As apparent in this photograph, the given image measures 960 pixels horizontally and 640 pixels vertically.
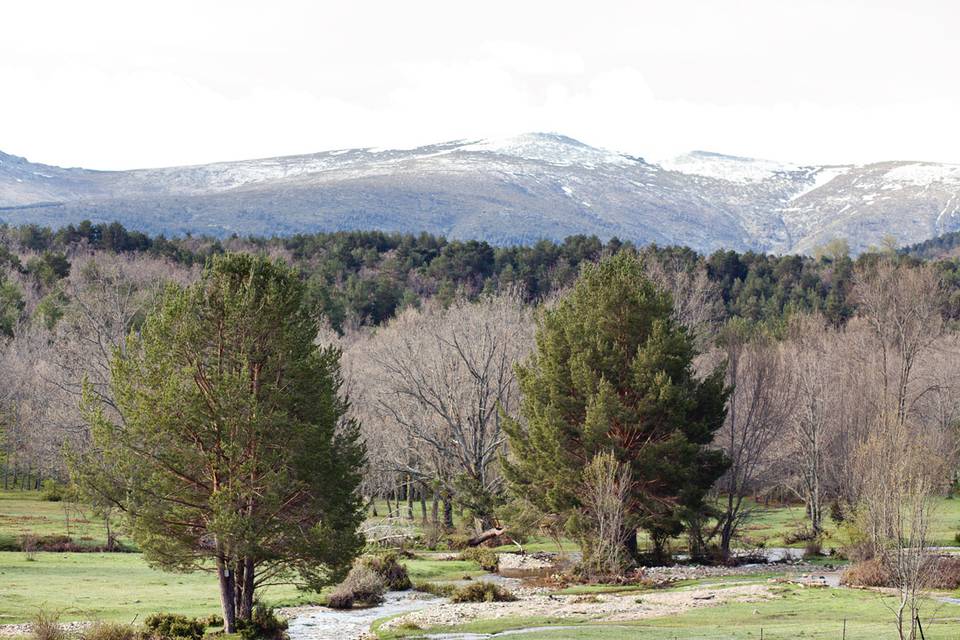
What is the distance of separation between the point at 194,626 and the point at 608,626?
1352cm

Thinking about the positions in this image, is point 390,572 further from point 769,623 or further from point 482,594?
A: point 769,623

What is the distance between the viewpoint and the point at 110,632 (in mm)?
31531

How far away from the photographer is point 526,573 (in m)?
56.9

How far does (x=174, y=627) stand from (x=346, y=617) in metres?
10.4

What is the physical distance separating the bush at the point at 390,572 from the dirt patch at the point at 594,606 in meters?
5.92

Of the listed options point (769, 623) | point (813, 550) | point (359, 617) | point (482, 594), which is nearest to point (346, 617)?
point (359, 617)

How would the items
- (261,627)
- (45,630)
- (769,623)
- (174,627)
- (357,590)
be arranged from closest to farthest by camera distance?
(45,630)
(174,627)
(261,627)
(769,623)
(357,590)

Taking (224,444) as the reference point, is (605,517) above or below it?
below

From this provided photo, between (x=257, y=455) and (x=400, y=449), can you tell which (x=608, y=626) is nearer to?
(x=257, y=455)

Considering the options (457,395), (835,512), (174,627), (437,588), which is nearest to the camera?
(174,627)

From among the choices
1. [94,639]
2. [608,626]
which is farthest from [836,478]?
[94,639]

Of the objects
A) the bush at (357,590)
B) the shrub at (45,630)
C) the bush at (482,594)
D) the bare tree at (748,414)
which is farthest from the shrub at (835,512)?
the shrub at (45,630)

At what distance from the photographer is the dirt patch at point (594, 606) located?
129ft

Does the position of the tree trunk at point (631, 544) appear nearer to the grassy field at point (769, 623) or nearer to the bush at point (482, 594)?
the bush at point (482, 594)
